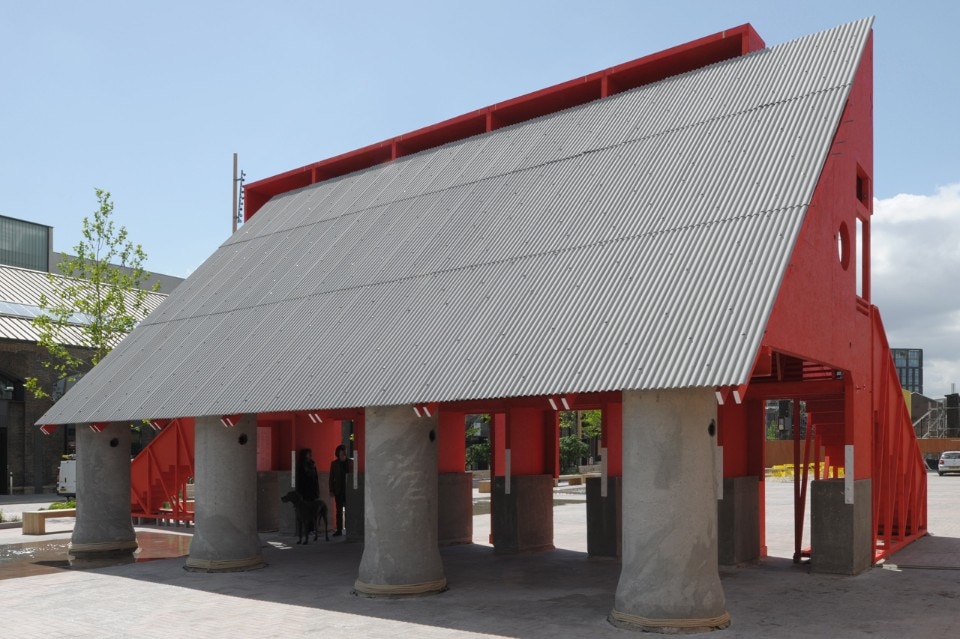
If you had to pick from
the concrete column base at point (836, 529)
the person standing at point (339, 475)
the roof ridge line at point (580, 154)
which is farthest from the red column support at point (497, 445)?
the concrete column base at point (836, 529)

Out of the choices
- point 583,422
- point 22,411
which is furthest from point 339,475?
point 583,422

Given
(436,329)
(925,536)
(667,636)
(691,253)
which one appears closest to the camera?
(667,636)

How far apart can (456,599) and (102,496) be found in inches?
411

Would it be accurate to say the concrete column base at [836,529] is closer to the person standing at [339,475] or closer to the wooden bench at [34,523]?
the person standing at [339,475]

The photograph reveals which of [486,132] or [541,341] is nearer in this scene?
[541,341]

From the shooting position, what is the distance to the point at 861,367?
17.1 meters

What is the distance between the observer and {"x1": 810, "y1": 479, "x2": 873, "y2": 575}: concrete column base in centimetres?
1593

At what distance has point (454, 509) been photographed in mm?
22984

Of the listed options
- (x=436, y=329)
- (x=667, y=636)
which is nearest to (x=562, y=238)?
(x=436, y=329)

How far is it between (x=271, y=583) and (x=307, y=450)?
679 cm

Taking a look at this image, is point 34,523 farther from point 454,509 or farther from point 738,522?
point 738,522

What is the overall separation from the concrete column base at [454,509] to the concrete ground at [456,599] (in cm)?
138

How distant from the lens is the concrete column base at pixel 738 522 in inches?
690

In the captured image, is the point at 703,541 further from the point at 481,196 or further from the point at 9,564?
the point at 9,564
